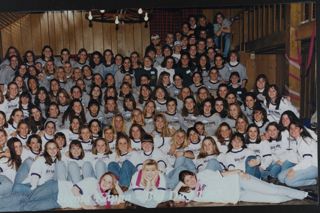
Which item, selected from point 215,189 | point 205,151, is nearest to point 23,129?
point 205,151

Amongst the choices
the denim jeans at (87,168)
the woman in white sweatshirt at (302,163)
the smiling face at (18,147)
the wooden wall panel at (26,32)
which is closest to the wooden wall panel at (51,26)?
the wooden wall panel at (26,32)

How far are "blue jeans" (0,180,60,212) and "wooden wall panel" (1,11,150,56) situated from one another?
29.9 inches

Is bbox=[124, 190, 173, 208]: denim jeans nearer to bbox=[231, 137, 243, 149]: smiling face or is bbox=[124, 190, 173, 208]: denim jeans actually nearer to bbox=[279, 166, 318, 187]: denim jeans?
bbox=[231, 137, 243, 149]: smiling face

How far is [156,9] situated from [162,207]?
1110 mm

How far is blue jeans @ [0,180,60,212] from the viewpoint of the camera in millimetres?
2602

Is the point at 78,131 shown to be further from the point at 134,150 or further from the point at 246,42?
the point at 246,42

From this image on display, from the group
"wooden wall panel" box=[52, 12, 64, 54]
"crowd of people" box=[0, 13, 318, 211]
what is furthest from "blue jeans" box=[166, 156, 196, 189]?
"wooden wall panel" box=[52, 12, 64, 54]

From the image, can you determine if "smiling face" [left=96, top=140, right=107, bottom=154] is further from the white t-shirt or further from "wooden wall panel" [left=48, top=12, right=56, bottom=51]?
"wooden wall panel" [left=48, top=12, right=56, bottom=51]

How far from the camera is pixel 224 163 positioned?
2.59 m

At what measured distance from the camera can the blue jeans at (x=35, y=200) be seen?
2.60m

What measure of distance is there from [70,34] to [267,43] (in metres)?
1.09

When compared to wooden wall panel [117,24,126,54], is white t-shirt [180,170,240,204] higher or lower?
lower

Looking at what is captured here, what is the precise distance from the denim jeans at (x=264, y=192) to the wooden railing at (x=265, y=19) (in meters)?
0.75

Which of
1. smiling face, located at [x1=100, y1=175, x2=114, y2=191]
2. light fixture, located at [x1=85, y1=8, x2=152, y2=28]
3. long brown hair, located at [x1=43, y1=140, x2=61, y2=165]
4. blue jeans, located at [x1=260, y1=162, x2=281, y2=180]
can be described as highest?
light fixture, located at [x1=85, y1=8, x2=152, y2=28]
